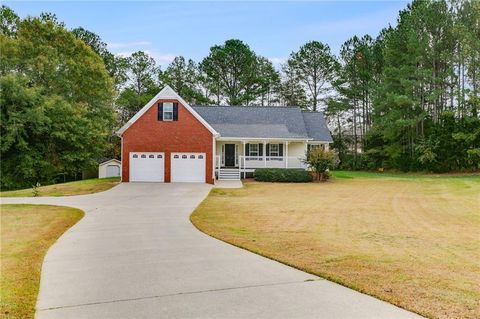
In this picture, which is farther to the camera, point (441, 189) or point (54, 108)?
point (54, 108)

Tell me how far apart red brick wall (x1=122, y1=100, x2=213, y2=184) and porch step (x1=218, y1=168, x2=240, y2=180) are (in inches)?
102

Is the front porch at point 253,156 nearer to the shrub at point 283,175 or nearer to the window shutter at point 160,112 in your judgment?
the shrub at point 283,175

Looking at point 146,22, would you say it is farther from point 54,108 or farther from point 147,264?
point 54,108

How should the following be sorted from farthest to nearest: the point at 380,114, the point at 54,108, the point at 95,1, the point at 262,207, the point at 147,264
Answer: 1. the point at 380,114
2. the point at 54,108
3. the point at 262,207
4. the point at 95,1
5. the point at 147,264

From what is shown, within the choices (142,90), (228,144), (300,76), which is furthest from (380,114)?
(142,90)

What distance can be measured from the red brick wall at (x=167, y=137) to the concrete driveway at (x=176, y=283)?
18.0 m

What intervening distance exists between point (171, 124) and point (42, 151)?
11348 mm

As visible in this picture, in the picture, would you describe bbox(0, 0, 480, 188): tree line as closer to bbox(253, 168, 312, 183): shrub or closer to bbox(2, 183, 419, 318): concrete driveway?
bbox(253, 168, 312, 183): shrub

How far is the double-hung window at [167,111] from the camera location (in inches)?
1147

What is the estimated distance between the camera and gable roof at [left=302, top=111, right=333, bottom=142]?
35344mm

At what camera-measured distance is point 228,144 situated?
3372cm

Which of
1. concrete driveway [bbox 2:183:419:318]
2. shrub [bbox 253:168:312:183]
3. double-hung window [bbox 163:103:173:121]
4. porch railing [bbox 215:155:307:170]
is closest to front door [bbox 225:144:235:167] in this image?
porch railing [bbox 215:155:307:170]

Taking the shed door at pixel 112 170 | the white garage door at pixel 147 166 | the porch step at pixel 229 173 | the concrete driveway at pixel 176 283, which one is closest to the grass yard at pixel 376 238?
the concrete driveway at pixel 176 283

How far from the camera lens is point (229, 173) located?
31.4 metres
